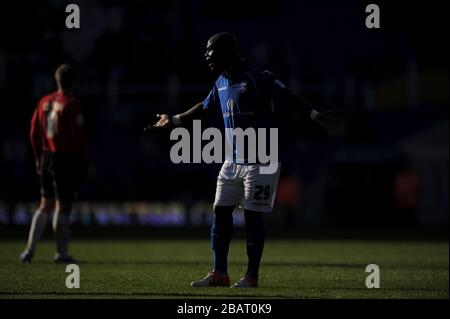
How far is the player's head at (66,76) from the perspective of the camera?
41.7ft

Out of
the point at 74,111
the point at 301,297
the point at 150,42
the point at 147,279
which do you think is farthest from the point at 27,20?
the point at 301,297

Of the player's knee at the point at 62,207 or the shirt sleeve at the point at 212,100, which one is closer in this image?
the shirt sleeve at the point at 212,100

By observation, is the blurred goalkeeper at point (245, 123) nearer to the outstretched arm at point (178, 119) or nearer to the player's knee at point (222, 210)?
the player's knee at point (222, 210)

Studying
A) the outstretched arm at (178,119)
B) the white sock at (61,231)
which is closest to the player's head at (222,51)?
the outstretched arm at (178,119)

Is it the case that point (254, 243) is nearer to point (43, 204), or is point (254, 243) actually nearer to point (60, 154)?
point (60, 154)

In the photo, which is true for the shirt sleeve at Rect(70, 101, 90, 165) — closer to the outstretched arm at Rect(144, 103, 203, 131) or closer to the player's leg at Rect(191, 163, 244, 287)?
the outstretched arm at Rect(144, 103, 203, 131)

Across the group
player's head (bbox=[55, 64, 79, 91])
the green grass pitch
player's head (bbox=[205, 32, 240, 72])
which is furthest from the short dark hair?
player's head (bbox=[205, 32, 240, 72])

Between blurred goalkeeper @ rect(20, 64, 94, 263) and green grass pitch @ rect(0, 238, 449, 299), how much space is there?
0.39 metres

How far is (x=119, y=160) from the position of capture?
82.1 feet

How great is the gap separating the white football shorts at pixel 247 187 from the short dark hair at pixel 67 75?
331 centimetres

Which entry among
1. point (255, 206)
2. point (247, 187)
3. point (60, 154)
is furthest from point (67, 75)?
point (255, 206)

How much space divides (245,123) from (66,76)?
352 cm

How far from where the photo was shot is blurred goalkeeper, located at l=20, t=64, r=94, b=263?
12.8 metres
